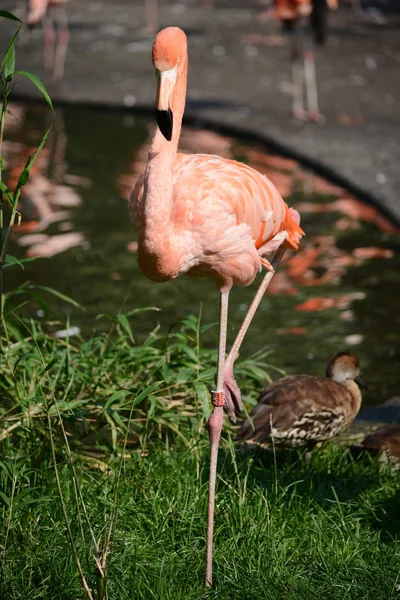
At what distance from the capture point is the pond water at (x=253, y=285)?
6035 mm

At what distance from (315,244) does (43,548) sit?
4787 millimetres

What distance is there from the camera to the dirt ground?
9.87 m

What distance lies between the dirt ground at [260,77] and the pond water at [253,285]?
0.39m

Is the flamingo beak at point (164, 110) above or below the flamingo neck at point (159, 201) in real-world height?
above

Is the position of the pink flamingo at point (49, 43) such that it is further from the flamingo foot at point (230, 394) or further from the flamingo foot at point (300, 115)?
the flamingo foot at point (230, 394)

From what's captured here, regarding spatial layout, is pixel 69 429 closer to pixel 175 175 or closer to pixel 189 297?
pixel 175 175

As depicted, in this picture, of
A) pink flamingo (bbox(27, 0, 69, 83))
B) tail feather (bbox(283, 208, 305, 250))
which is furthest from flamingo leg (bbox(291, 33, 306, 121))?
tail feather (bbox(283, 208, 305, 250))

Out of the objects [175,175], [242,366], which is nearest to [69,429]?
[242,366]

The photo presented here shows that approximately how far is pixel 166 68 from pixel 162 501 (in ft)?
4.81

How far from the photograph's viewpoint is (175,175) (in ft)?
11.9

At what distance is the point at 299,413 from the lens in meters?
4.18

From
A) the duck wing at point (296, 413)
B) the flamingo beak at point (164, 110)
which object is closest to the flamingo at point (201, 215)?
the flamingo beak at point (164, 110)

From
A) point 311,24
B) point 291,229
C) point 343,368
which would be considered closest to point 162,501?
point 291,229

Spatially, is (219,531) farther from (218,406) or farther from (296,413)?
(296,413)
